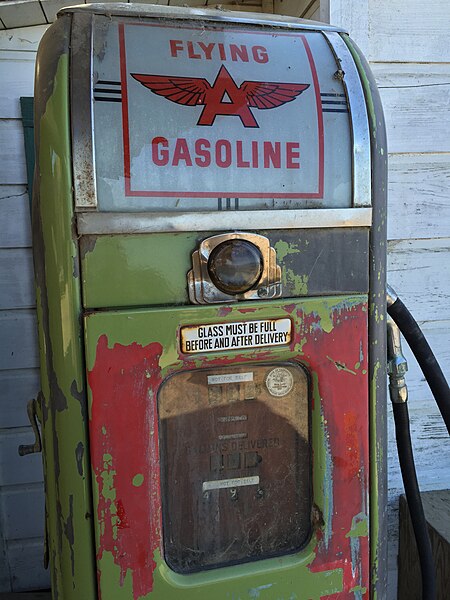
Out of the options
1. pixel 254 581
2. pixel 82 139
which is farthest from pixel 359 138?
pixel 254 581

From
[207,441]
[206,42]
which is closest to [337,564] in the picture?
[207,441]

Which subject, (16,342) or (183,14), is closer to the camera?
(183,14)

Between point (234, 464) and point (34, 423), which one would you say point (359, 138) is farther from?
point (34, 423)

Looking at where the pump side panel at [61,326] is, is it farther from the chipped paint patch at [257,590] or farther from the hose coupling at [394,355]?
the hose coupling at [394,355]

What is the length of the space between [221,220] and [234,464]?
0.52m

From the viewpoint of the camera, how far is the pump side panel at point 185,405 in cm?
108

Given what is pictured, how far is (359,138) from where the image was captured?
117cm

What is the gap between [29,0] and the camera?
1.84 metres

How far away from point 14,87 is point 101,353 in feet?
4.56

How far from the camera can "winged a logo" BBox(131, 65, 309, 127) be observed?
3.57 feet

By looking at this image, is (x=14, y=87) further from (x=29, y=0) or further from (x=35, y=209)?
(x=35, y=209)

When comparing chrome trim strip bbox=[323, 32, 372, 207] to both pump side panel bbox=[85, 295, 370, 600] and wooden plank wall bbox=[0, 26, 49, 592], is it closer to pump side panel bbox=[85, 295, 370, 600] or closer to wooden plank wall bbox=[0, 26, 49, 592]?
pump side panel bbox=[85, 295, 370, 600]

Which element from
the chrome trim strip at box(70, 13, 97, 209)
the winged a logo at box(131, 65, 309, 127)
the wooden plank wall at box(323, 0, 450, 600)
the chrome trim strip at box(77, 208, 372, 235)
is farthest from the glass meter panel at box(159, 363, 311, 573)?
the wooden plank wall at box(323, 0, 450, 600)

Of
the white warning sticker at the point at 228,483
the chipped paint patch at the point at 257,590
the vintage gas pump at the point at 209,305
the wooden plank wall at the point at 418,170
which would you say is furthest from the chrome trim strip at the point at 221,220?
the wooden plank wall at the point at 418,170
